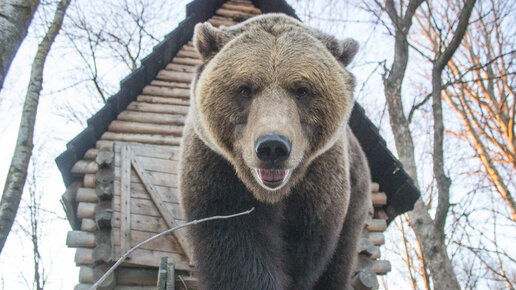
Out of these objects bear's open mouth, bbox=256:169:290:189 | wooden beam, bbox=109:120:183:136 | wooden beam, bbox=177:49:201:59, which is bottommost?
bear's open mouth, bbox=256:169:290:189

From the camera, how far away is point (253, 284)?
122 inches

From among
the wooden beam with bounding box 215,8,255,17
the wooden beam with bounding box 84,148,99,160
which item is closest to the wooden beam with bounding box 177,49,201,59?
the wooden beam with bounding box 215,8,255,17

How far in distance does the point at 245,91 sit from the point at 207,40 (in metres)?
0.69

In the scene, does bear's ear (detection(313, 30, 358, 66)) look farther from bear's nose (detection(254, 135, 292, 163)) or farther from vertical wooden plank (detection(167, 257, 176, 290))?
vertical wooden plank (detection(167, 257, 176, 290))

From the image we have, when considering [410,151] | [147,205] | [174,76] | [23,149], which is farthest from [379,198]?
[23,149]

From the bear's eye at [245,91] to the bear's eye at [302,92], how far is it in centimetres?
33

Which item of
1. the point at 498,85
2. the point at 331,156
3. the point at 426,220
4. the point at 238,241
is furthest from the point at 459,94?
the point at 238,241

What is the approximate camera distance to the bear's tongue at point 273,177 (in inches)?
120

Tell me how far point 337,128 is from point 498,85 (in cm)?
1567

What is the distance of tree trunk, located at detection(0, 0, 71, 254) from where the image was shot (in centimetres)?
421

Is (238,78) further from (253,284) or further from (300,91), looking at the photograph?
(253,284)

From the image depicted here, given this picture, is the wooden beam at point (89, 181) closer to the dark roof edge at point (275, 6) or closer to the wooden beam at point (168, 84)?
the wooden beam at point (168, 84)

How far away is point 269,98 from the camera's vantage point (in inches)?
119

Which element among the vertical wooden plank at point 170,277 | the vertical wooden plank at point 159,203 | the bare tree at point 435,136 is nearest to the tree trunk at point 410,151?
the bare tree at point 435,136
